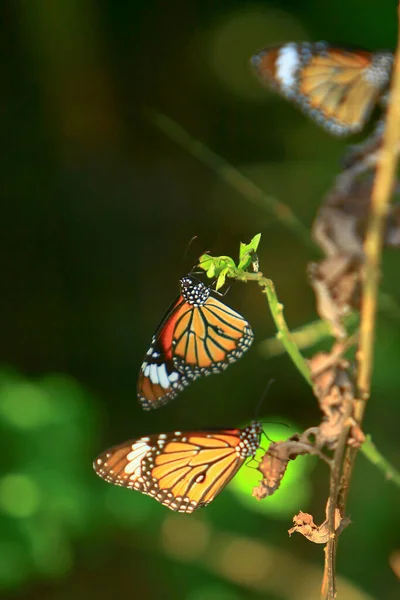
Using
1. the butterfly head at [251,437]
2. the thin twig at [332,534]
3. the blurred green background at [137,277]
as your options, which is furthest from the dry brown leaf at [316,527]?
the blurred green background at [137,277]

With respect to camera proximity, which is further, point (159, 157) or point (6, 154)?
point (159, 157)

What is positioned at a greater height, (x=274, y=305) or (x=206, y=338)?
(x=274, y=305)

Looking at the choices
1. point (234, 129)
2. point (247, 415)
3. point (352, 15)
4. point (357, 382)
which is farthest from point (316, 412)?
point (357, 382)

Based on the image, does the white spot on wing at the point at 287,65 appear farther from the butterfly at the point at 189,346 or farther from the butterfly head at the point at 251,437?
the butterfly head at the point at 251,437

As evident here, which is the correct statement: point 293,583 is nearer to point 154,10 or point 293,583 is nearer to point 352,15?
point 352,15

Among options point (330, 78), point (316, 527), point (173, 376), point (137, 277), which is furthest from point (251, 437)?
point (137, 277)

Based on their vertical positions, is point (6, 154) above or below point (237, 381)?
above

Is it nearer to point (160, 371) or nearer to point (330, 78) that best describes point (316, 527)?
point (160, 371)
